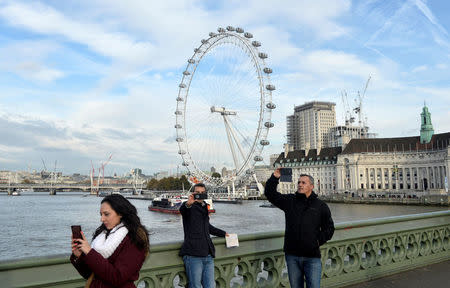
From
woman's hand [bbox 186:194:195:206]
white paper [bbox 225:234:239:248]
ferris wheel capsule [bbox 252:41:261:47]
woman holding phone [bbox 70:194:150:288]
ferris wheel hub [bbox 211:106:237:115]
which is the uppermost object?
ferris wheel capsule [bbox 252:41:261:47]

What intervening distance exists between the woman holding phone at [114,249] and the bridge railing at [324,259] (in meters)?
0.88

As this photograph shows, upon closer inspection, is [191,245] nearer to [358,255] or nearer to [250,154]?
[358,255]

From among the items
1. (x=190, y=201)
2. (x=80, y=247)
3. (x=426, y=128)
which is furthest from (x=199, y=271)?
(x=426, y=128)

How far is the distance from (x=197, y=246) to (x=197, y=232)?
199mm

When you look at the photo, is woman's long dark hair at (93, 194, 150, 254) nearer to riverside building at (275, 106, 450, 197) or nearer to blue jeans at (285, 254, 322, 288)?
blue jeans at (285, 254, 322, 288)

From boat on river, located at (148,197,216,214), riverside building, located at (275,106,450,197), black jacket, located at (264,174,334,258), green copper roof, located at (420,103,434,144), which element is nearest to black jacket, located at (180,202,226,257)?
black jacket, located at (264,174,334,258)

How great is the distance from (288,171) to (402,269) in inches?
139

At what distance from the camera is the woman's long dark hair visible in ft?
9.37

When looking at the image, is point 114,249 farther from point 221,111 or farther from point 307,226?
point 221,111

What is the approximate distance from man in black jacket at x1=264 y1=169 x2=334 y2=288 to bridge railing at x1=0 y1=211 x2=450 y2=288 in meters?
0.60

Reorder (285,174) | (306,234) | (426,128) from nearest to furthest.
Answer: (306,234) → (285,174) → (426,128)

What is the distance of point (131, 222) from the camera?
114 inches

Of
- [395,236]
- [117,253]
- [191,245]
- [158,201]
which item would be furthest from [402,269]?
[158,201]

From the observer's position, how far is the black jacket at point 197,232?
446 centimetres
